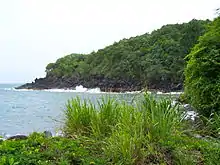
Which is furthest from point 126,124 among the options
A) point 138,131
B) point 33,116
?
point 33,116

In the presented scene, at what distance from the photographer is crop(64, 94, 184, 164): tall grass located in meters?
4.00

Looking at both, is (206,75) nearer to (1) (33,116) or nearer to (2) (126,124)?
(2) (126,124)

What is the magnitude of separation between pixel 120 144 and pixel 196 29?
1746 inches

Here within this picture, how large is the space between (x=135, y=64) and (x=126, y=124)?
29.5 metres

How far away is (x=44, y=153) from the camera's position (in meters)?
3.80

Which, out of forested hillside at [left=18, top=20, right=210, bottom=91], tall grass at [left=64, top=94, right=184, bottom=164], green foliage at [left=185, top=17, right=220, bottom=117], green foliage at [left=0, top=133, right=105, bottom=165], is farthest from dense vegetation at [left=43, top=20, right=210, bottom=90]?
green foliage at [left=0, top=133, right=105, bottom=165]

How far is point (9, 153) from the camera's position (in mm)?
3721

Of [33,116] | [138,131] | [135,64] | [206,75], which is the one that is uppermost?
[135,64]

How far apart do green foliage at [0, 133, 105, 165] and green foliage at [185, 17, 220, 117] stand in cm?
398

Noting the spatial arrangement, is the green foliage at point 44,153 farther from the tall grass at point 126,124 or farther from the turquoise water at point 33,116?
the turquoise water at point 33,116

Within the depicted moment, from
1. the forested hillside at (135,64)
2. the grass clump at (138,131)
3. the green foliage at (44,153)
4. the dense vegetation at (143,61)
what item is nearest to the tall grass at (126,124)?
the grass clump at (138,131)

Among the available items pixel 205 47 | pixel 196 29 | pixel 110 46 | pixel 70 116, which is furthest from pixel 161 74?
pixel 70 116

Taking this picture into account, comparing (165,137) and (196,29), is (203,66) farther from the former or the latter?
(196,29)

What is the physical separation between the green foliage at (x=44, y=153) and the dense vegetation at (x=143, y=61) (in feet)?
70.2
